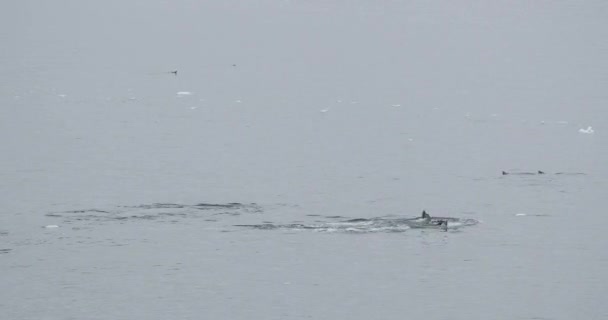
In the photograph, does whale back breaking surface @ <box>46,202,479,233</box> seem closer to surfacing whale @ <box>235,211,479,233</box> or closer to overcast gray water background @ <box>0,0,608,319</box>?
surfacing whale @ <box>235,211,479,233</box>

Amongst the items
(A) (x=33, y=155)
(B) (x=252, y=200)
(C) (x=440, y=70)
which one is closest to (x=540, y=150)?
(B) (x=252, y=200)

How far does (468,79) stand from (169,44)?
41090mm

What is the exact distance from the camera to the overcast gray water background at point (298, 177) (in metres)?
50.5

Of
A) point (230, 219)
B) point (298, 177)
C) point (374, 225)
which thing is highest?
point (298, 177)

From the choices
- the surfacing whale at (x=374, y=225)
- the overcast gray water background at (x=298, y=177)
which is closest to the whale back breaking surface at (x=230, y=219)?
the surfacing whale at (x=374, y=225)

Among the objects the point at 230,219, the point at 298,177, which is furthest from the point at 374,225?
the point at 298,177

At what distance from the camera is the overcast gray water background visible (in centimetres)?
5050

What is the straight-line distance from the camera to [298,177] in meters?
73.1

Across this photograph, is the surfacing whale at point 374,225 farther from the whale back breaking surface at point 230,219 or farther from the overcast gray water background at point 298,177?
the overcast gray water background at point 298,177

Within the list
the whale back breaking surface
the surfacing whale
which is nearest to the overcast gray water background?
the whale back breaking surface

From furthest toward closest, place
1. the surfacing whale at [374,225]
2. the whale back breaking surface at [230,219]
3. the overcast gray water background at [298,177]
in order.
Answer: the whale back breaking surface at [230,219]
the surfacing whale at [374,225]
the overcast gray water background at [298,177]

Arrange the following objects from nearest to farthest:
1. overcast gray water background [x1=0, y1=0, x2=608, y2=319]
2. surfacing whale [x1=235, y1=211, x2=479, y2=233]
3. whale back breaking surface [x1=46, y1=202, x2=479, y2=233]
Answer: overcast gray water background [x1=0, y1=0, x2=608, y2=319]
surfacing whale [x1=235, y1=211, x2=479, y2=233]
whale back breaking surface [x1=46, y1=202, x2=479, y2=233]

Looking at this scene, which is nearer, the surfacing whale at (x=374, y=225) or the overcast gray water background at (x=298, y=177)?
the overcast gray water background at (x=298, y=177)

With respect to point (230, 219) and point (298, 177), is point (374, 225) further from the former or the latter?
point (298, 177)
